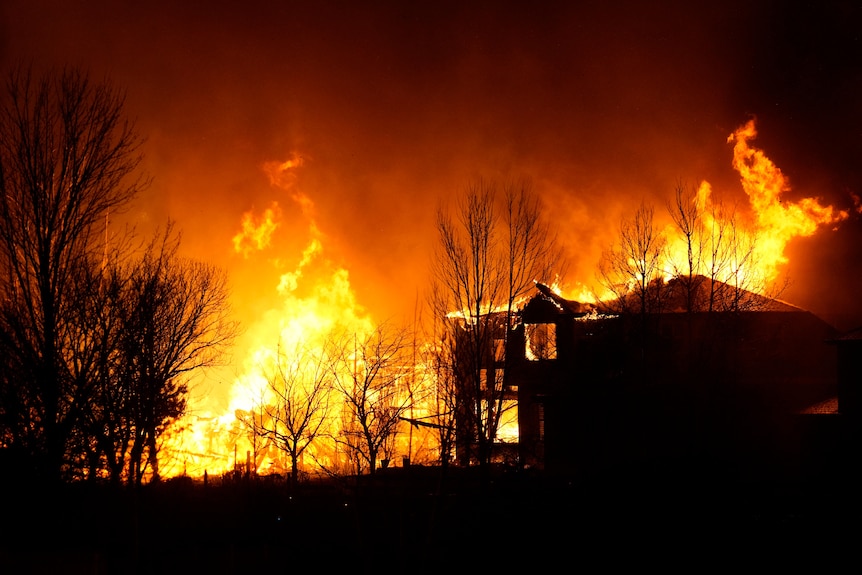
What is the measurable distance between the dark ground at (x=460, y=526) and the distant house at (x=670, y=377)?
575 centimetres

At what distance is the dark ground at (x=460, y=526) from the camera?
16156 millimetres

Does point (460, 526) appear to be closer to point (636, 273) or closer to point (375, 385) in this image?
point (375, 385)

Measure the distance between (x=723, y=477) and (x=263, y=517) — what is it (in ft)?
47.0

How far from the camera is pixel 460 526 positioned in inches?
802

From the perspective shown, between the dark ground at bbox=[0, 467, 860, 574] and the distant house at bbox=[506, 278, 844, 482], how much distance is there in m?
5.75

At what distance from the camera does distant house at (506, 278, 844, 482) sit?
2933cm

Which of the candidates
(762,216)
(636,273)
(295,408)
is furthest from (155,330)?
(762,216)

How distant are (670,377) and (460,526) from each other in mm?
15672

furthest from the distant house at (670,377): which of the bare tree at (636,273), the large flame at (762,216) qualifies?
the large flame at (762,216)

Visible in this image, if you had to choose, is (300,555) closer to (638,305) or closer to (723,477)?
(723,477)

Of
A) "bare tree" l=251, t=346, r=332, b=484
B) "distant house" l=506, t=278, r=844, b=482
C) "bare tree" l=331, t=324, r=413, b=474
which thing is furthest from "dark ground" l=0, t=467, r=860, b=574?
"distant house" l=506, t=278, r=844, b=482

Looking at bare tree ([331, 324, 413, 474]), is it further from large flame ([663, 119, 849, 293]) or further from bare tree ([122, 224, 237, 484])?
large flame ([663, 119, 849, 293])

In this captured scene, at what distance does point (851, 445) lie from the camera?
26.2 metres

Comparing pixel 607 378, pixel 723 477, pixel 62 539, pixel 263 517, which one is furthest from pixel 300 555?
pixel 607 378
